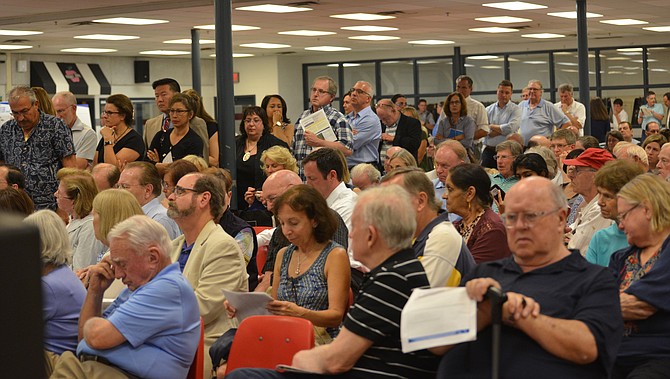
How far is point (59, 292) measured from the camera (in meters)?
4.07

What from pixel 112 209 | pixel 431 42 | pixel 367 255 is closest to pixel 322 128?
pixel 112 209

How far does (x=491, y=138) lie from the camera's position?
12633mm

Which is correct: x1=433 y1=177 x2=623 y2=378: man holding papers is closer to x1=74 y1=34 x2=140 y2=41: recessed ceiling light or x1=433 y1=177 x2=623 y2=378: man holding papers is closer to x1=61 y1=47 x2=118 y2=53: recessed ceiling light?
x1=74 y1=34 x2=140 y2=41: recessed ceiling light

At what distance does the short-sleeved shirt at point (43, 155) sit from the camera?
25.5 ft

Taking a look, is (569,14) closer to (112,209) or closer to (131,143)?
(131,143)

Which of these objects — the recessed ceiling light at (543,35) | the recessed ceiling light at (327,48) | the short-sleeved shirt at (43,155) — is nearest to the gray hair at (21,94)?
Result: the short-sleeved shirt at (43,155)

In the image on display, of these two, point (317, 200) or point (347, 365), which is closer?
point (347, 365)

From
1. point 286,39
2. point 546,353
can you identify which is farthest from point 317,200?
point 286,39

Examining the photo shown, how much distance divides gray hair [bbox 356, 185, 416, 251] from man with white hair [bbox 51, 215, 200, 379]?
3.02ft

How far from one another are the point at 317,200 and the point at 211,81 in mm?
22819

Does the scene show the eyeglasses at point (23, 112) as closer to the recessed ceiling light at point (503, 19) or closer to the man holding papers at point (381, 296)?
the man holding papers at point (381, 296)

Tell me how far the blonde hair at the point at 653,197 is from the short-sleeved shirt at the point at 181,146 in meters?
5.00

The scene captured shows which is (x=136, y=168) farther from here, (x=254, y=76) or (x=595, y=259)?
(x=254, y=76)

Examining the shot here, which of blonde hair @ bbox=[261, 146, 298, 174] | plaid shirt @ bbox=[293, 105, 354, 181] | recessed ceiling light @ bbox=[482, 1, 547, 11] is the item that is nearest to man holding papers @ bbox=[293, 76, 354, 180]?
plaid shirt @ bbox=[293, 105, 354, 181]
